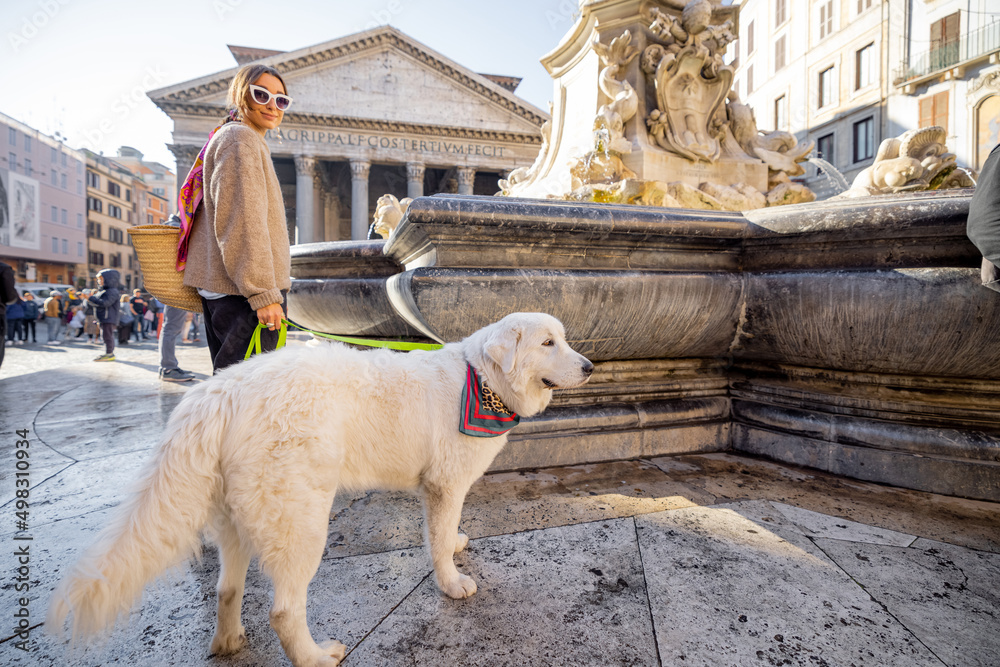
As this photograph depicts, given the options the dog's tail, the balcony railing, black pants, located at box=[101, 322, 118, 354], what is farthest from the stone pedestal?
the balcony railing

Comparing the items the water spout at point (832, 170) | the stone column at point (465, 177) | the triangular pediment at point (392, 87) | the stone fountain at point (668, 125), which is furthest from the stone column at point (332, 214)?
the water spout at point (832, 170)

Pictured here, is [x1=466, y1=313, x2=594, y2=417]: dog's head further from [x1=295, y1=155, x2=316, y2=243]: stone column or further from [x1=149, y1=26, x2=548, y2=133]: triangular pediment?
[x1=149, y1=26, x2=548, y2=133]: triangular pediment

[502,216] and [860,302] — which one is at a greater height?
[502,216]

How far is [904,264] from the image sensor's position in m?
2.78

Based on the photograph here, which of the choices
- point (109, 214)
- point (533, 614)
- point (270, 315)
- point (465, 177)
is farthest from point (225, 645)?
point (109, 214)

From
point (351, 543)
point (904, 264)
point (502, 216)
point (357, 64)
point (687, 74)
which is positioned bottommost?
point (351, 543)

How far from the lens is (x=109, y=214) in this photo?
6109 cm

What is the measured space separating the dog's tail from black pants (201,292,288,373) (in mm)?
721

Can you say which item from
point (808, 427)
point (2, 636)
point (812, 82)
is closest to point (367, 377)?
point (2, 636)

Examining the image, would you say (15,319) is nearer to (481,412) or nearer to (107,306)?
(107,306)

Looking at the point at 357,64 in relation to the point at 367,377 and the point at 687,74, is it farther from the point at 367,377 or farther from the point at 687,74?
the point at 367,377

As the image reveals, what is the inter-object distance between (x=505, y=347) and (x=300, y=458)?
0.78 meters

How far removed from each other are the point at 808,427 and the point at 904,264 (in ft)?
3.59

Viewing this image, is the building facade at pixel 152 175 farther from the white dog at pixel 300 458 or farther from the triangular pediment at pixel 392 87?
the white dog at pixel 300 458
